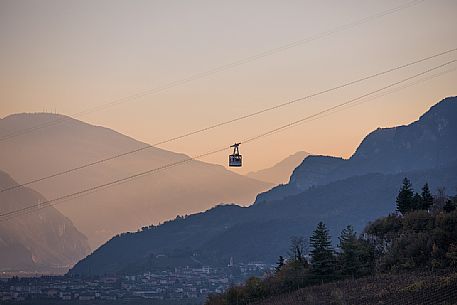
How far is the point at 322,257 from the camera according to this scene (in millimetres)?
97188

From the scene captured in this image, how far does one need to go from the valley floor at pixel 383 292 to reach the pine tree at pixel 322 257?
3.47 m

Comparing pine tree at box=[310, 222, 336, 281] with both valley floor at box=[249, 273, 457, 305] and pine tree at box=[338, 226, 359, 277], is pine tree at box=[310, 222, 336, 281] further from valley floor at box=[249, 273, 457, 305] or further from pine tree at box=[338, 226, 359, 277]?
valley floor at box=[249, 273, 457, 305]

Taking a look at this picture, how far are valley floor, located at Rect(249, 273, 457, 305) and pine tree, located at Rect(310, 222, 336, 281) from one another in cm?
347

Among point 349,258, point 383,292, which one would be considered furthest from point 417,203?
point 383,292

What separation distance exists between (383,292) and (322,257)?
22.3m

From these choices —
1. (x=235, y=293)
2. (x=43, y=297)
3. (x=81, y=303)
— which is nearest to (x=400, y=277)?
(x=235, y=293)

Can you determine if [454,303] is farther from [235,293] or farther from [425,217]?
[235,293]

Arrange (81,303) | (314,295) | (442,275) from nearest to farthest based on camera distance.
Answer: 1. (442,275)
2. (314,295)
3. (81,303)

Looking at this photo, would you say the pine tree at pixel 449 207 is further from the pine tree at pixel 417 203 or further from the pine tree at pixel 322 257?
the pine tree at pixel 322 257

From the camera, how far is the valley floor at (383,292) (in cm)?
6775

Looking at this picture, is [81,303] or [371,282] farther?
[81,303]

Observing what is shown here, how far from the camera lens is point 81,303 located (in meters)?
181

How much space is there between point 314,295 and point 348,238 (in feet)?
41.3

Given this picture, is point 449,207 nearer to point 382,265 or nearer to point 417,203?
point 417,203
